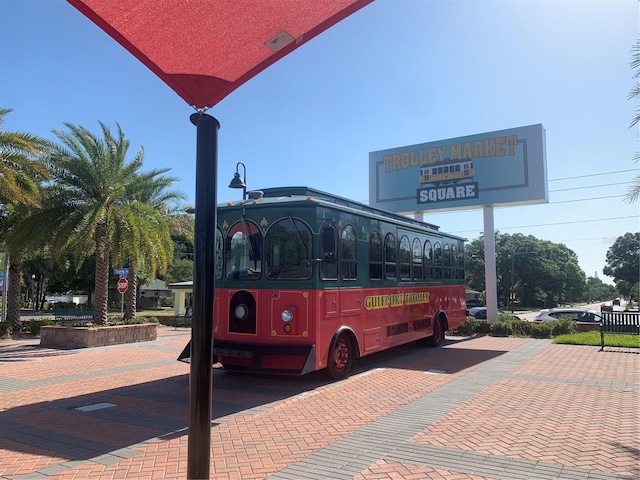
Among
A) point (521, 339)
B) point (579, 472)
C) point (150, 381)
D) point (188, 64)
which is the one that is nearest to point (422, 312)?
point (521, 339)

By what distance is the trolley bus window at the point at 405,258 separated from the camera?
11.8 metres

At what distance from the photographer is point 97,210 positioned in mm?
14734

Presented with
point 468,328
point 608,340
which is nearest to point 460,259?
point 468,328

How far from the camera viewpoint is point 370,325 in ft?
33.0

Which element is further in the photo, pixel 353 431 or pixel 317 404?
pixel 317 404

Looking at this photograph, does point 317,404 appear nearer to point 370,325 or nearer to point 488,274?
point 370,325

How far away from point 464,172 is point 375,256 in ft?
36.1

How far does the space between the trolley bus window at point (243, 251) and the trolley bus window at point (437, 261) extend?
6.69 metres

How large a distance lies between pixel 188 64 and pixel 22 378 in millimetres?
9173

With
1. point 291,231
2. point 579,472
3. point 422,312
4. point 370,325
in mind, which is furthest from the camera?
point 422,312

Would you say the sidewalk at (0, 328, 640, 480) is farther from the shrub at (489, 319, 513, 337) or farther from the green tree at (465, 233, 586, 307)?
the green tree at (465, 233, 586, 307)

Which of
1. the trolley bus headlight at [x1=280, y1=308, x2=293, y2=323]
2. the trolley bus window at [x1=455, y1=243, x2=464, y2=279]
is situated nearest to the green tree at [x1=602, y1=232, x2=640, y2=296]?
the trolley bus window at [x1=455, y1=243, x2=464, y2=279]

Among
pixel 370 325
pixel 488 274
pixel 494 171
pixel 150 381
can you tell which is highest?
pixel 494 171

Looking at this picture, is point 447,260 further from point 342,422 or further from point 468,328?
point 342,422
